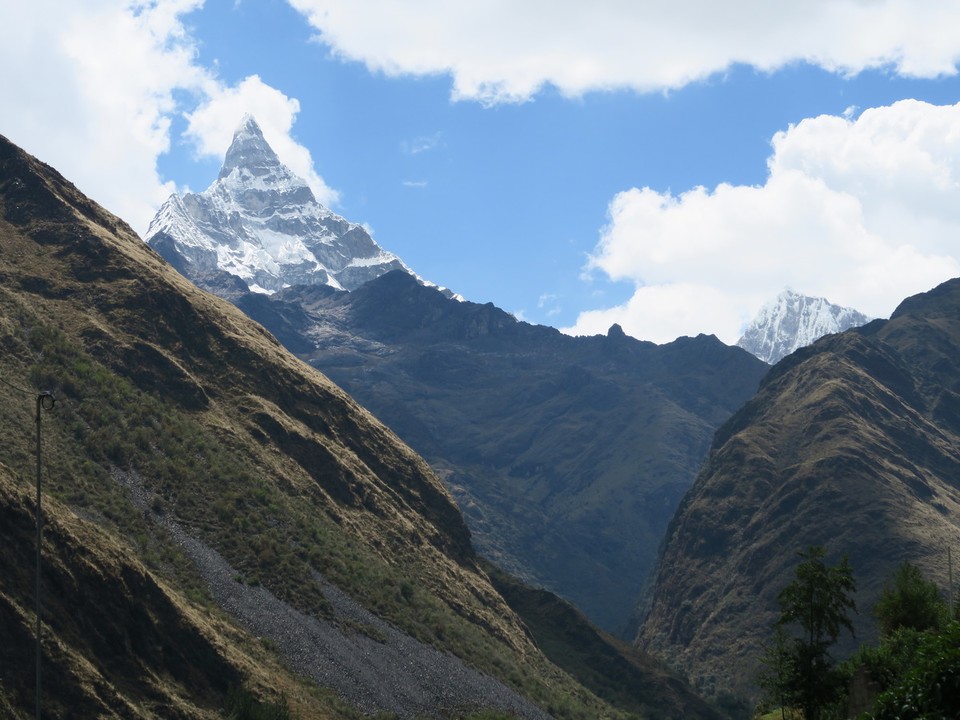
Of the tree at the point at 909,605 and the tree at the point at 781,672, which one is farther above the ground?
the tree at the point at 909,605

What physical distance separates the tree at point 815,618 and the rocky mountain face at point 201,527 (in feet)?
125

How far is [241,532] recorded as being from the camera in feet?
340

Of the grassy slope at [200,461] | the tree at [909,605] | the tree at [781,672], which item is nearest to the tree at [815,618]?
the tree at [781,672]

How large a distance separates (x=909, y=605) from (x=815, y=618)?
9.35 metres

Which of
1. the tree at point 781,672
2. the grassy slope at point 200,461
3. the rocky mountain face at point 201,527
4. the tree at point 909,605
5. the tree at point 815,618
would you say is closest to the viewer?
the tree at point 815,618

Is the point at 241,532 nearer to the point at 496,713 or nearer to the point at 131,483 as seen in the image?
the point at 131,483

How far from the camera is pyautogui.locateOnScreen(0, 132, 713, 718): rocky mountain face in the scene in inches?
2926

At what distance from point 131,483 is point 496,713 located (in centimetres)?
3679

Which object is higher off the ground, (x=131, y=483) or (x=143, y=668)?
(x=131, y=483)

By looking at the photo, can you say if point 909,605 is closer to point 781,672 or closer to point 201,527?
point 781,672

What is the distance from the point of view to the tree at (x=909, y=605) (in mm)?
59688

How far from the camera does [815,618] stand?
54.2 meters

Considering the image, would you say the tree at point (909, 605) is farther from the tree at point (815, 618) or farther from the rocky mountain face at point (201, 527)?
the rocky mountain face at point (201, 527)

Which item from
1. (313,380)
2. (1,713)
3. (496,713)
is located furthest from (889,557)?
(1,713)
